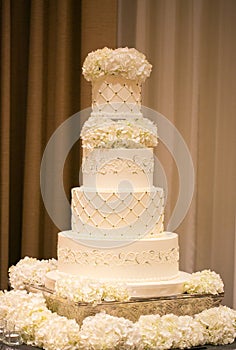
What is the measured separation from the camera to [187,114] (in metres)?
4.34

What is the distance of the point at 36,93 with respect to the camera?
4676mm

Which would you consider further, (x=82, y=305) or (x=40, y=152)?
(x=40, y=152)

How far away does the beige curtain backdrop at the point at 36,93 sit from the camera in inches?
181

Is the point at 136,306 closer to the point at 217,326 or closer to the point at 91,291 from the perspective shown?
the point at 91,291

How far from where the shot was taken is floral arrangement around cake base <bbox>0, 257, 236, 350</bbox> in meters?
2.79

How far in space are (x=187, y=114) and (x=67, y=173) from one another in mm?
815

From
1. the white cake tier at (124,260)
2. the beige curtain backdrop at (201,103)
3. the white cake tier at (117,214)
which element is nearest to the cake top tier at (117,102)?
the white cake tier at (117,214)

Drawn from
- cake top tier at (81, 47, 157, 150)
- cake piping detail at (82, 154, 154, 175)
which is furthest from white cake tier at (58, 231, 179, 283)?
cake top tier at (81, 47, 157, 150)

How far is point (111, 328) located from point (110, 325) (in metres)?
0.01

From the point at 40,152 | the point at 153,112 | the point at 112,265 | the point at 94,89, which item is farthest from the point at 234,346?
the point at 40,152

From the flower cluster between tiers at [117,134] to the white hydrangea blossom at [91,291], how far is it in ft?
1.76

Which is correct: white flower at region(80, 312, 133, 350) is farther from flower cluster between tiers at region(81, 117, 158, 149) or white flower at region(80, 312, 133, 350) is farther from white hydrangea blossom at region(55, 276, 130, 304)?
flower cluster between tiers at region(81, 117, 158, 149)

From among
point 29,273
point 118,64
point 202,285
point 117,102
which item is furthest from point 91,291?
point 118,64

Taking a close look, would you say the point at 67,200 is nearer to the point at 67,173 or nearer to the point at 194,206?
the point at 67,173
